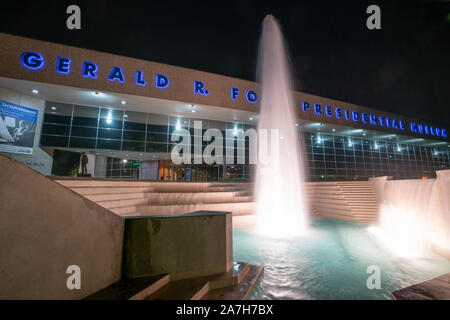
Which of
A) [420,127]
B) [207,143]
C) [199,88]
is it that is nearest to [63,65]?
[199,88]

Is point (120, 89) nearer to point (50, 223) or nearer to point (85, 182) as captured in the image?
point (85, 182)

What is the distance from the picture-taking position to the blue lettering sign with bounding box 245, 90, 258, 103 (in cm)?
1573

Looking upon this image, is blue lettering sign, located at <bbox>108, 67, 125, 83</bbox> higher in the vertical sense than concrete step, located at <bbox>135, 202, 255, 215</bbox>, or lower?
higher

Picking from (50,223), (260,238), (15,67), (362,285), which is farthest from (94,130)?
(362,285)

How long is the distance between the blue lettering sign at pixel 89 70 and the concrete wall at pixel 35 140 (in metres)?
4.20

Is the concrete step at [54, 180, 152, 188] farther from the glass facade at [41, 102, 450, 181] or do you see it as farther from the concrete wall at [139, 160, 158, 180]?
the concrete wall at [139, 160, 158, 180]

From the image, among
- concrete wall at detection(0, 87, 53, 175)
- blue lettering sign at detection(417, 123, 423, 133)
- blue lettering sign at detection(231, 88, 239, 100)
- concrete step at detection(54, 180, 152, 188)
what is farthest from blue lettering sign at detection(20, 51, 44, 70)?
blue lettering sign at detection(417, 123, 423, 133)

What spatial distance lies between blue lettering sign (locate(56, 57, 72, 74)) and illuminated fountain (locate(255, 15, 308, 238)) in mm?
11094

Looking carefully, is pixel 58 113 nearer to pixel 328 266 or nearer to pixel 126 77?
pixel 126 77

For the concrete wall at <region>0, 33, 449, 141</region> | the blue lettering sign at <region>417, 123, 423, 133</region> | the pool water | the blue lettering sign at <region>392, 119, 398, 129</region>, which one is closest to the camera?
the pool water

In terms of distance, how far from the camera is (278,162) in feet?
33.7

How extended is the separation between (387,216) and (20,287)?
11.6m

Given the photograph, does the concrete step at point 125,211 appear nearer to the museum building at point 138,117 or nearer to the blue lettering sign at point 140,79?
the museum building at point 138,117
